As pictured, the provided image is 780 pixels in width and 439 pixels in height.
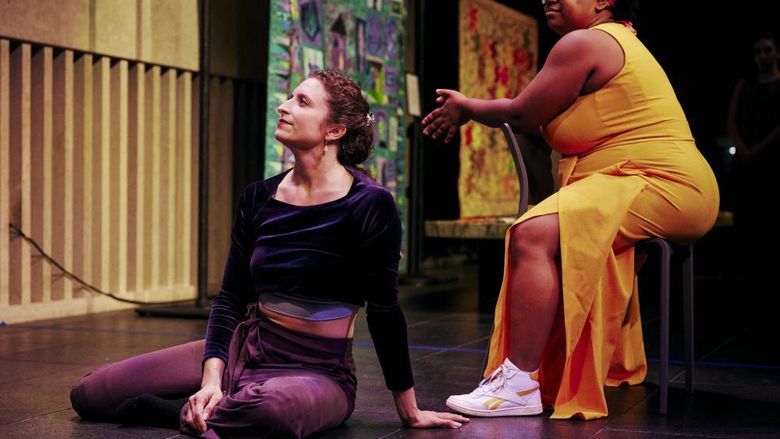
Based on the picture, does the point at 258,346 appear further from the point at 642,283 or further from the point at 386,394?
the point at 642,283

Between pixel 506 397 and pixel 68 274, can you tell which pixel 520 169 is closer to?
pixel 506 397

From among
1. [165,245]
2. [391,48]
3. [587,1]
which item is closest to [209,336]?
[587,1]

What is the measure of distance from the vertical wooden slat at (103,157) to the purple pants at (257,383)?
282 centimetres

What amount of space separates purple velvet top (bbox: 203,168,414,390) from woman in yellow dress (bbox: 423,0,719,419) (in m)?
0.45

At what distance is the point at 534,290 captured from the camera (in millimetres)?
2930

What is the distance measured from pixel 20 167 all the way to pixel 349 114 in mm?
2833

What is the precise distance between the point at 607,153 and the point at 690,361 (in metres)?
0.68

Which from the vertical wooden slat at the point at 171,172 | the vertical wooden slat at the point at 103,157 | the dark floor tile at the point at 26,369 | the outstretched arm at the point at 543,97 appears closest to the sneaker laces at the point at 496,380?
the outstretched arm at the point at 543,97

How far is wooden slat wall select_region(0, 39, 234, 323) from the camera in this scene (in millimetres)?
5062

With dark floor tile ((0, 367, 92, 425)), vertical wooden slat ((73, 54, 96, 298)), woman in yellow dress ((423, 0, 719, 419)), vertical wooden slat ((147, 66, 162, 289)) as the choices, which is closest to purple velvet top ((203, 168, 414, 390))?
woman in yellow dress ((423, 0, 719, 419))

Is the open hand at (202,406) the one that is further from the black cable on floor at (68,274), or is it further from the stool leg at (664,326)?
the black cable on floor at (68,274)

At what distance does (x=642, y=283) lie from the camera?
20.5 ft

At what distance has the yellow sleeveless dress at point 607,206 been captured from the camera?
9.58 feet

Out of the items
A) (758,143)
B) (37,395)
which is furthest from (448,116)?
(758,143)
